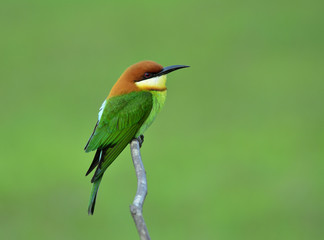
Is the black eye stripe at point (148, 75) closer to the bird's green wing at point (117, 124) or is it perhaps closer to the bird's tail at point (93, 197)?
the bird's green wing at point (117, 124)

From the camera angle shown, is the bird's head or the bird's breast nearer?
the bird's head

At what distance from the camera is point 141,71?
135cm

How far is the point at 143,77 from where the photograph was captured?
1.37m

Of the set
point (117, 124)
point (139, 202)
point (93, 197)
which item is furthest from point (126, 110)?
point (139, 202)

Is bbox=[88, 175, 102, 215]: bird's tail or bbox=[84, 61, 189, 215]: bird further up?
bbox=[84, 61, 189, 215]: bird

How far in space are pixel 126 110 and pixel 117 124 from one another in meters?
0.05

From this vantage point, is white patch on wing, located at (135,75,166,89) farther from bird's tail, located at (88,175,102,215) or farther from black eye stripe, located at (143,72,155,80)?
bird's tail, located at (88,175,102,215)

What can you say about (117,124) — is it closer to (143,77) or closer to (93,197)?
(143,77)

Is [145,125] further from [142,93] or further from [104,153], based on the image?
[104,153]

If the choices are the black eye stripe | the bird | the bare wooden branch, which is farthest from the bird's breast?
the bare wooden branch

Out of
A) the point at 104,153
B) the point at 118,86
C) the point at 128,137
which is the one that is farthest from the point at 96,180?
the point at 118,86

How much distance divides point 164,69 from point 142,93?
14cm

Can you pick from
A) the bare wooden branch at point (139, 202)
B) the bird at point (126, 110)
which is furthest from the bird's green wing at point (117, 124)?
the bare wooden branch at point (139, 202)

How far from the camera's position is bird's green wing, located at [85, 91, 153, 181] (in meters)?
1.33
